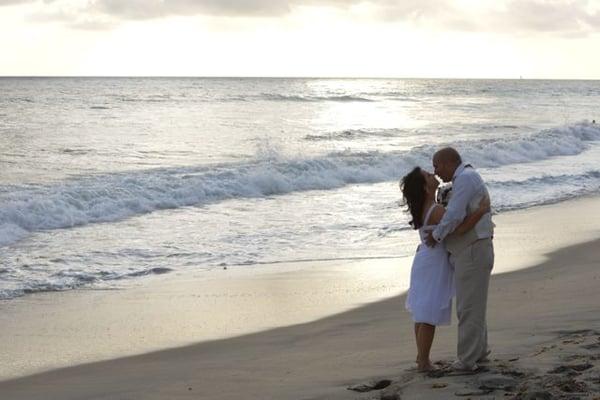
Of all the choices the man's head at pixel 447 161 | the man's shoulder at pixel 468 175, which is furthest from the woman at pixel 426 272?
the man's shoulder at pixel 468 175

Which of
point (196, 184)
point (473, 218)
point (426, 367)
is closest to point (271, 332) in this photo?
point (426, 367)

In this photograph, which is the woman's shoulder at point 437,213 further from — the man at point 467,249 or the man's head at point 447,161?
the man's head at point 447,161

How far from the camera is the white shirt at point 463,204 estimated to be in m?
5.96

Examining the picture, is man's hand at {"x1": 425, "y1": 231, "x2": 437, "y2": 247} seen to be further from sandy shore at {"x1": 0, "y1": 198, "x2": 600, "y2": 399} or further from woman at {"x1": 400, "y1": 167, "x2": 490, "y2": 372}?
sandy shore at {"x1": 0, "y1": 198, "x2": 600, "y2": 399}

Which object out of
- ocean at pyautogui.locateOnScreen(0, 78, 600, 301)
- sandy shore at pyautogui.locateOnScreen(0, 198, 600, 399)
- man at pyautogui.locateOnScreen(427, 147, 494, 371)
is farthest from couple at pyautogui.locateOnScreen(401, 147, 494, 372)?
ocean at pyautogui.locateOnScreen(0, 78, 600, 301)

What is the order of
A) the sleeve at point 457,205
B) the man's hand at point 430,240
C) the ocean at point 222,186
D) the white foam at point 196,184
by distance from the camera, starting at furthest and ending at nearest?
the white foam at point 196,184
the ocean at point 222,186
the man's hand at point 430,240
the sleeve at point 457,205

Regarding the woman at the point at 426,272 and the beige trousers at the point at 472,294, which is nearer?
the beige trousers at the point at 472,294

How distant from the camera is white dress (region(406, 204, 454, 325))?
246 inches

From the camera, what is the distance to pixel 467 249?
19.9 ft

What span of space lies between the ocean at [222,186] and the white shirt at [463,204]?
5714 millimetres

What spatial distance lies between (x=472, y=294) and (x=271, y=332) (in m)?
2.60

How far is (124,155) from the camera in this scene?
29.5 m

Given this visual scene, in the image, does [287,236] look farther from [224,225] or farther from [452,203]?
[452,203]

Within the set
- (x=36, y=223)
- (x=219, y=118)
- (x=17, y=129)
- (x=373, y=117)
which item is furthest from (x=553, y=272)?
(x=373, y=117)
